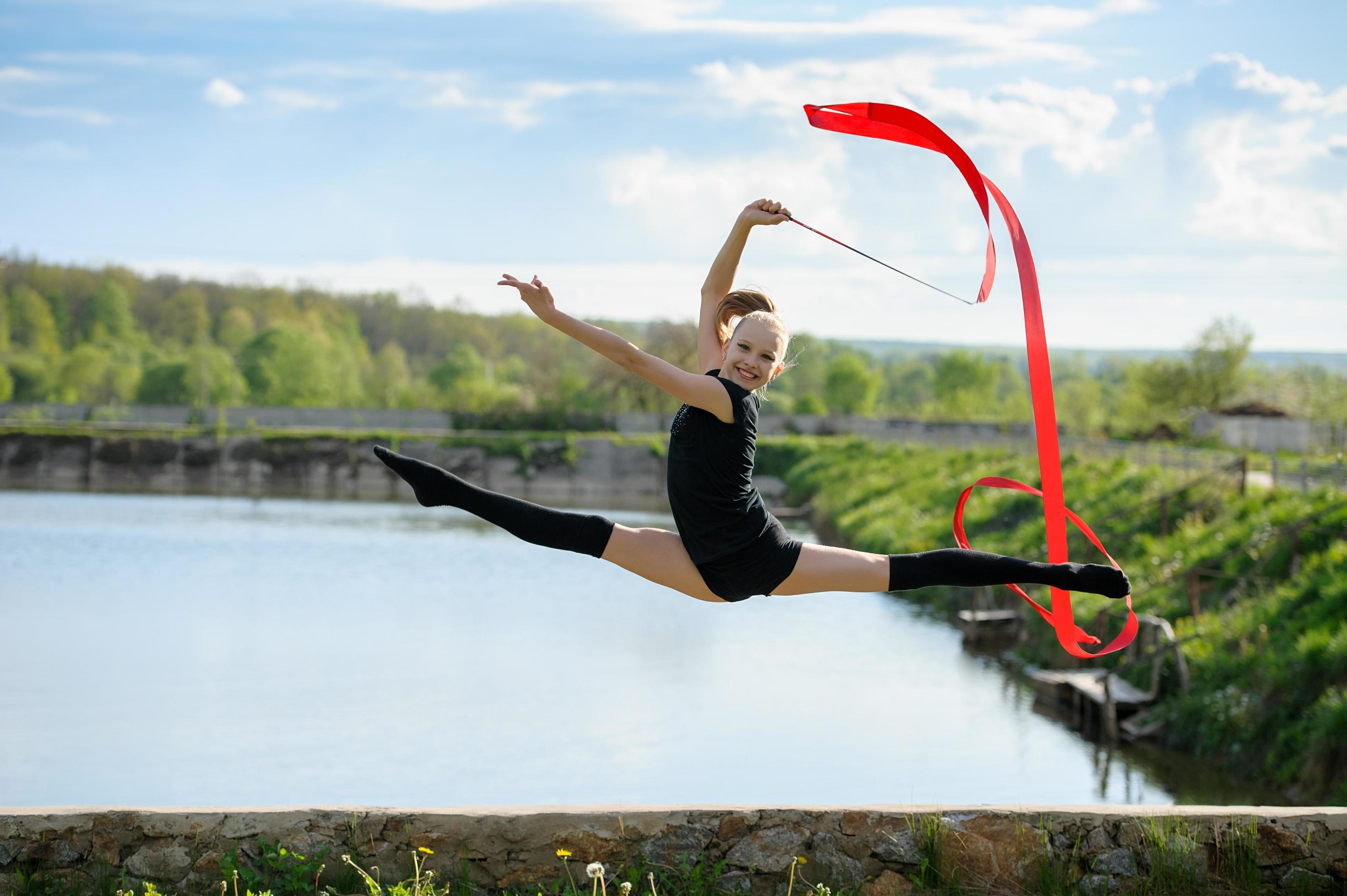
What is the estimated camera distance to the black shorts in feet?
13.8

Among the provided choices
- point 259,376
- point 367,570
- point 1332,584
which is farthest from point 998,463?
point 259,376

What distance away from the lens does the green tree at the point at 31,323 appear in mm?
95750

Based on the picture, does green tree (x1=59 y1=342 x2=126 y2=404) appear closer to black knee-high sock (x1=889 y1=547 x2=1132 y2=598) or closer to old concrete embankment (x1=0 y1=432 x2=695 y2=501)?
old concrete embankment (x1=0 y1=432 x2=695 y2=501)

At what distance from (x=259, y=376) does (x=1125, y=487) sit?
64149mm

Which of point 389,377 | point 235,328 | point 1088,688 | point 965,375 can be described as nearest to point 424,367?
point 235,328

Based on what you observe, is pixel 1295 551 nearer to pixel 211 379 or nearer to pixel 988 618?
pixel 988 618

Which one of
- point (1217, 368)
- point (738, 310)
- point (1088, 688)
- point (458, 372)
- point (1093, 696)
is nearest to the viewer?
point (738, 310)

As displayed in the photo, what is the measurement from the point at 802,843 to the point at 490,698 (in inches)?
502

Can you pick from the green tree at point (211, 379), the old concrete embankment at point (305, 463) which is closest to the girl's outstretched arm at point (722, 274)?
the old concrete embankment at point (305, 463)

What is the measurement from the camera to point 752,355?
417cm

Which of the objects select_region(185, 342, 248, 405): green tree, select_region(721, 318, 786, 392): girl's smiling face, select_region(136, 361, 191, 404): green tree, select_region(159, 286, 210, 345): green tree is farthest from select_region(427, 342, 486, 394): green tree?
select_region(721, 318, 786, 392): girl's smiling face

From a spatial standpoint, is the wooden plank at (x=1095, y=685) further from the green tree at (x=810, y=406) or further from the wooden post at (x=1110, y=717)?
the green tree at (x=810, y=406)

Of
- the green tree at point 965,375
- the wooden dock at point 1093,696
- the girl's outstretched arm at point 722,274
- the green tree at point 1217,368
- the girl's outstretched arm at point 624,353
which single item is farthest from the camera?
the green tree at point 965,375

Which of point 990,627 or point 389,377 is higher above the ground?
point 389,377
